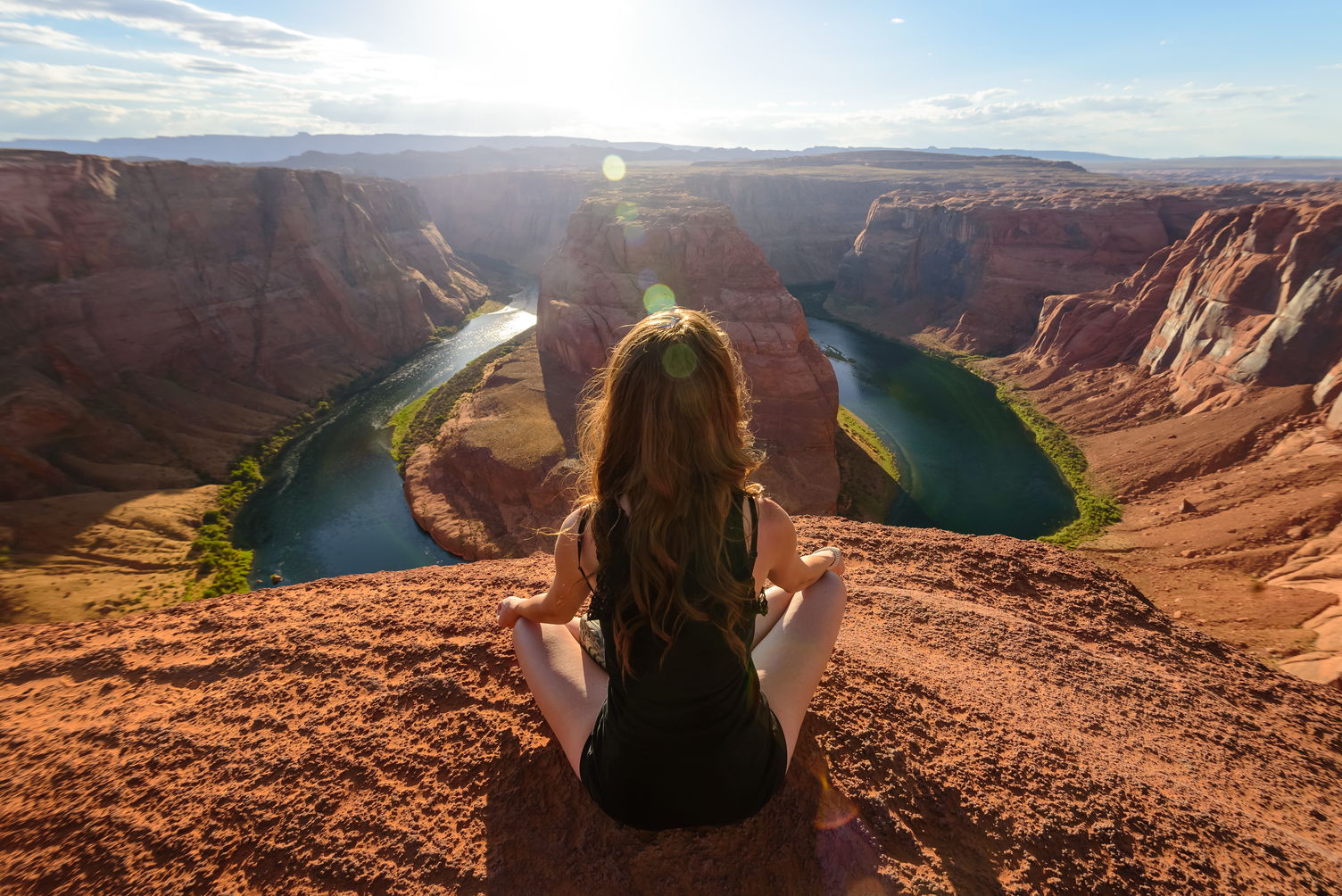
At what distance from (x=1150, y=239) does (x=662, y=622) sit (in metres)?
74.7

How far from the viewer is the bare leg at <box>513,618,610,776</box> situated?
374cm

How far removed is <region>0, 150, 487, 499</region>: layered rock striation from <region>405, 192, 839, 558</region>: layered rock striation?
16345 mm

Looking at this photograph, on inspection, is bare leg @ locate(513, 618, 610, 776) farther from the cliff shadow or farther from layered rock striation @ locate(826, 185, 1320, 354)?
layered rock striation @ locate(826, 185, 1320, 354)

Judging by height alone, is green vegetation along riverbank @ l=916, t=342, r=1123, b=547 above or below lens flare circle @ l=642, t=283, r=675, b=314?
below

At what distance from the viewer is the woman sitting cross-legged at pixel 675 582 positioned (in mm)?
2865

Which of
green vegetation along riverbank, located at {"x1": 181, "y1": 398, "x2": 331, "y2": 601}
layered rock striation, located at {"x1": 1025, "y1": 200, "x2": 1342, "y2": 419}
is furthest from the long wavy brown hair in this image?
layered rock striation, located at {"x1": 1025, "y1": 200, "x2": 1342, "y2": 419}

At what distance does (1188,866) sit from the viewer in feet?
12.3

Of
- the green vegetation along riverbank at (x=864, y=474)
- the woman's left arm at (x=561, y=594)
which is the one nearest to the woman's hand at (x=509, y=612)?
the woman's left arm at (x=561, y=594)

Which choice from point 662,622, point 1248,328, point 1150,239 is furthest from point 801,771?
point 1150,239

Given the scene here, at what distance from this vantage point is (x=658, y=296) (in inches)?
1704

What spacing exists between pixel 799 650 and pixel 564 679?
1.63 metres

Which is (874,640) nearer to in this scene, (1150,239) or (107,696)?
(107,696)

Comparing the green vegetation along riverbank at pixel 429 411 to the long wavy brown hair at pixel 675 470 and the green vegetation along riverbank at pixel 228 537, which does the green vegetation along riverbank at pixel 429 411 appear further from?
the long wavy brown hair at pixel 675 470

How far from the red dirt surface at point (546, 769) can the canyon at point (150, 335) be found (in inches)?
991
